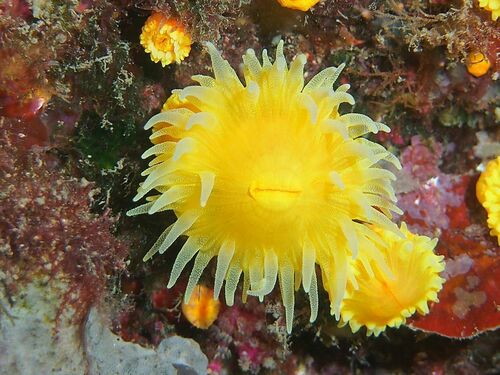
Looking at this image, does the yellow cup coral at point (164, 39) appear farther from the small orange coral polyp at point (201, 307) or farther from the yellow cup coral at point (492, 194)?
the yellow cup coral at point (492, 194)

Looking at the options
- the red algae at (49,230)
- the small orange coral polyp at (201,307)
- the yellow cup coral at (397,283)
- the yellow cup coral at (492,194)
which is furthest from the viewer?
the small orange coral polyp at (201,307)

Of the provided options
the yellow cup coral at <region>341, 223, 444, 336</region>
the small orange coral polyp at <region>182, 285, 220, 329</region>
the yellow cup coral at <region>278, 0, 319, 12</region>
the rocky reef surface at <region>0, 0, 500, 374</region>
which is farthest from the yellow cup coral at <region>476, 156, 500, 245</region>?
the small orange coral polyp at <region>182, 285, 220, 329</region>

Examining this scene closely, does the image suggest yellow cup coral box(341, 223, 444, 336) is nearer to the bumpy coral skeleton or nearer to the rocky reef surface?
the bumpy coral skeleton

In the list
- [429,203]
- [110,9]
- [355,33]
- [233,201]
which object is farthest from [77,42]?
[429,203]

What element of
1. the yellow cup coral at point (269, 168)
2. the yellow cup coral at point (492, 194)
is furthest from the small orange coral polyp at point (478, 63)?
the yellow cup coral at point (269, 168)

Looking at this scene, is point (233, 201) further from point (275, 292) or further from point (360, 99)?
point (360, 99)

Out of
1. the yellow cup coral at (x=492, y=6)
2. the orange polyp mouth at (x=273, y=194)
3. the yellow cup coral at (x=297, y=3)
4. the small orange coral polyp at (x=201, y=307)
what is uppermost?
A: the yellow cup coral at (x=297, y=3)

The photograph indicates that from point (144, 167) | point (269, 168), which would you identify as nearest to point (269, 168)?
point (269, 168)

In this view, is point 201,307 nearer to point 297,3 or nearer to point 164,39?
point 164,39
